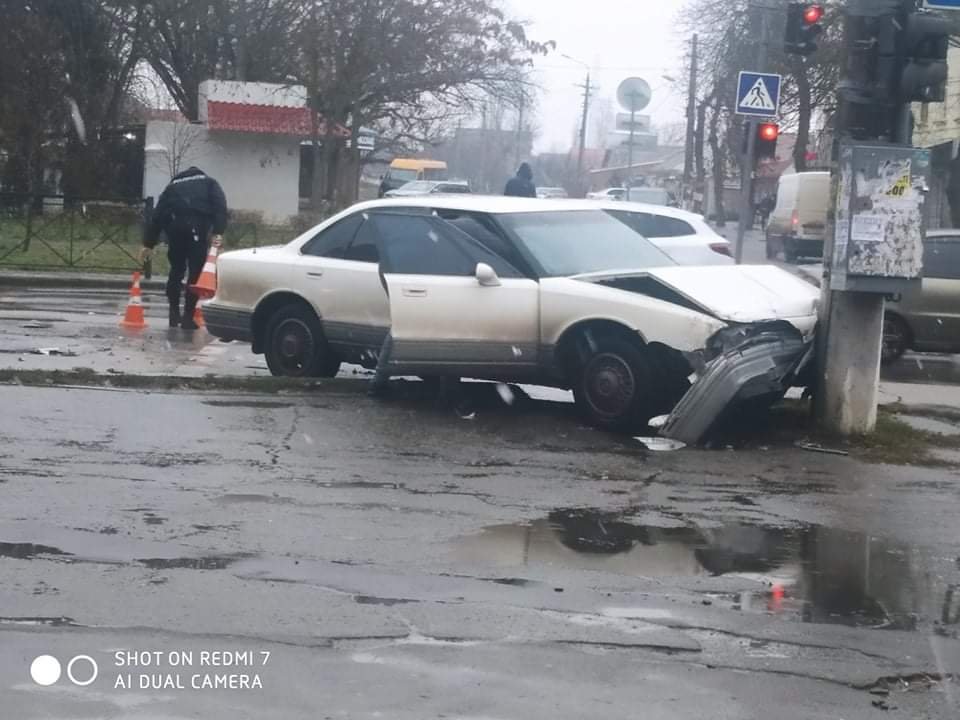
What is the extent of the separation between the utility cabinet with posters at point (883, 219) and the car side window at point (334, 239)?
396 cm

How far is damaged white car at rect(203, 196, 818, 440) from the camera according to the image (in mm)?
10055

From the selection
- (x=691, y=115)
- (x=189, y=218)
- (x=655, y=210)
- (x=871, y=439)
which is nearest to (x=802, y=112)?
(x=691, y=115)

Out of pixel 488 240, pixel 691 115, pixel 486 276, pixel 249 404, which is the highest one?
pixel 691 115

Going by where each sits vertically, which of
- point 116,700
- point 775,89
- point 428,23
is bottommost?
point 116,700

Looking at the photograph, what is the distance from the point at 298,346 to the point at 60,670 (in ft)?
23.6

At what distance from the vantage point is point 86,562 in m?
6.46

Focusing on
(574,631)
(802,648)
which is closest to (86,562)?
(574,631)

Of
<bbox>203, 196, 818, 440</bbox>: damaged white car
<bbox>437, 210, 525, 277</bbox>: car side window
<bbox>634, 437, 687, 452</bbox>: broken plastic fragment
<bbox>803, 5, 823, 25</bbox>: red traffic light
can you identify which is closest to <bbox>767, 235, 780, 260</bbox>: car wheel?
<bbox>803, 5, 823, 25</bbox>: red traffic light

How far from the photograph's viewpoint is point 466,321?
417 inches

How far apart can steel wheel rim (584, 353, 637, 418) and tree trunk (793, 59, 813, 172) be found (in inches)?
1300

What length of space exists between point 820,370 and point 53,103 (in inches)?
1185

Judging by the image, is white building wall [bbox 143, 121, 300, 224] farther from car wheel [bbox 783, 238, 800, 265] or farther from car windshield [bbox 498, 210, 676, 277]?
car windshield [bbox 498, 210, 676, 277]

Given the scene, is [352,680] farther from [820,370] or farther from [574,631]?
[820,370]

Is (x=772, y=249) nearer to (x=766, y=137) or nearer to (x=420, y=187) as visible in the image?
(x=420, y=187)
